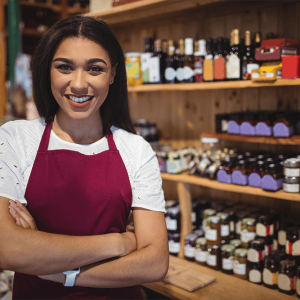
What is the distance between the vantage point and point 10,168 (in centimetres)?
114

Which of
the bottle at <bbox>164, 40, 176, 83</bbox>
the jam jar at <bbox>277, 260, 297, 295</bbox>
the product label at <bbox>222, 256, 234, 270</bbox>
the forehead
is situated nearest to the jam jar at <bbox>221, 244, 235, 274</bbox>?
the product label at <bbox>222, 256, 234, 270</bbox>

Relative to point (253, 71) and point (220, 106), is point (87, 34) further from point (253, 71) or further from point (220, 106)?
point (220, 106)

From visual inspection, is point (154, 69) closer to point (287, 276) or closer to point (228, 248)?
point (228, 248)

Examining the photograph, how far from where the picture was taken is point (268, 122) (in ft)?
5.93

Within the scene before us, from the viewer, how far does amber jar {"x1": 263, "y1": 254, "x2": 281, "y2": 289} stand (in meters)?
1.75

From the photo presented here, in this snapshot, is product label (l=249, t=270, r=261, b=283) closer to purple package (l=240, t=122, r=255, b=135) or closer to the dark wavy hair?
purple package (l=240, t=122, r=255, b=135)

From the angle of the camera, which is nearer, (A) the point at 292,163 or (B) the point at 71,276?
(B) the point at 71,276

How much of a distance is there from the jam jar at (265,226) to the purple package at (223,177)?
0.26 metres

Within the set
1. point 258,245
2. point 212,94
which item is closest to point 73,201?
point 258,245

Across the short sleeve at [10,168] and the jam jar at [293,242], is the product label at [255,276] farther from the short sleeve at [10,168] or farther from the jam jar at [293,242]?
the short sleeve at [10,168]

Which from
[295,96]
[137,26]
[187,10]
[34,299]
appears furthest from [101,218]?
[137,26]

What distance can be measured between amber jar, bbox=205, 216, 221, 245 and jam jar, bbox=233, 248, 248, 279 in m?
0.13

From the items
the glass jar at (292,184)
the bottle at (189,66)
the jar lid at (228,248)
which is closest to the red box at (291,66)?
the glass jar at (292,184)

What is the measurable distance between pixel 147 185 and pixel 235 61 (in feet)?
3.13
